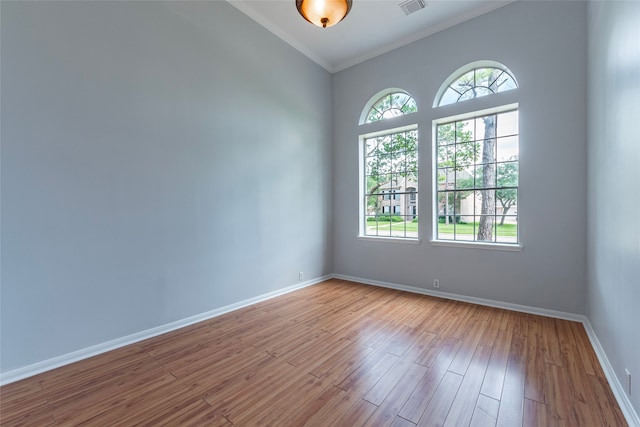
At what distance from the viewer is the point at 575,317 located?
2939mm

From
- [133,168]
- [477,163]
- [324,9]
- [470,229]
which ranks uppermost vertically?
[324,9]

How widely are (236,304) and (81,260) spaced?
67.0 inches

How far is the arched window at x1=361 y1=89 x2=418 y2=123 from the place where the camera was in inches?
169

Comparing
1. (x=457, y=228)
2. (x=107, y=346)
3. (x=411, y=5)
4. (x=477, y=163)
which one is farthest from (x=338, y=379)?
(x=411, y=5)

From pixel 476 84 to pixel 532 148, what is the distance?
1.18 m

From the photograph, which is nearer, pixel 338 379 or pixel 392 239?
pixel 338 379

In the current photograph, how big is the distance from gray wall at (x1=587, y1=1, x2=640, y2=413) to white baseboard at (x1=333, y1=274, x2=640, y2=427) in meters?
0.07

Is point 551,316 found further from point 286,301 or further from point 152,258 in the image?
point 152,258

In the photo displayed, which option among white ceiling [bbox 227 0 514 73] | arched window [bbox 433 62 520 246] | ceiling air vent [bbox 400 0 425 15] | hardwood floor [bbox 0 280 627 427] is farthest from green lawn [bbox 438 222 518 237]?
ceiling air vent [bbox 400 0 425 15]

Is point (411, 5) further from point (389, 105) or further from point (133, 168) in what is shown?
point (133, 168)

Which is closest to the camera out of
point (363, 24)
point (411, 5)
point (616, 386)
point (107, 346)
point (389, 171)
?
point (616, 386)

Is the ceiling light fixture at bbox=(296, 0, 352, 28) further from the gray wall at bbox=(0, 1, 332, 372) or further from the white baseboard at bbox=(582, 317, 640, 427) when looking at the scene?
the white baseboard at bbox=(582, 317, 640, 427)

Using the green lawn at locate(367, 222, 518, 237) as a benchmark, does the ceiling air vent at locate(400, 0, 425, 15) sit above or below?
above

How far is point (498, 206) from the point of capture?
139 inches
